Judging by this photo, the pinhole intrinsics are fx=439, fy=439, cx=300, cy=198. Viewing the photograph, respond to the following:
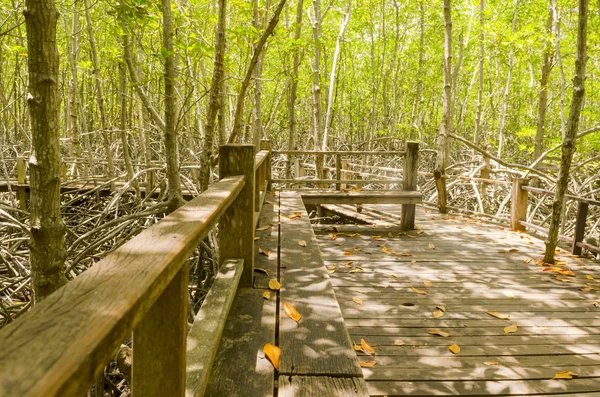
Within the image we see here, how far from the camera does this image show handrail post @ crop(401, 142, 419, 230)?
618 cm

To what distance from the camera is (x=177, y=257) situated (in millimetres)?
931

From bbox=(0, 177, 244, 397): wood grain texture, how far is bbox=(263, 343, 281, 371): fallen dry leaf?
93 cm

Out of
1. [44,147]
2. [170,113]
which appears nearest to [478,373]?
[44,147]

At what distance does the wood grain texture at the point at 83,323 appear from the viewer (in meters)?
0.48

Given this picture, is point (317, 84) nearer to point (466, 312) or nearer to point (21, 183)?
point (21, 183)

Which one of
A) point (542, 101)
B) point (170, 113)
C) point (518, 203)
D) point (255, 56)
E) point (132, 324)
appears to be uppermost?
point (542, 101)

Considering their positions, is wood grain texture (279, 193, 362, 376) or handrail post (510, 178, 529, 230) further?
handrail post (510, 178, 529, 230)

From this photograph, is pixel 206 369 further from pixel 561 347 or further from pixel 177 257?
pixel 561 347

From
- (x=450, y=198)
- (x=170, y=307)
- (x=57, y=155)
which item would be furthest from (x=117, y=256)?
(x=450, y=198)

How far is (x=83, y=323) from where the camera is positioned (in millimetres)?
584

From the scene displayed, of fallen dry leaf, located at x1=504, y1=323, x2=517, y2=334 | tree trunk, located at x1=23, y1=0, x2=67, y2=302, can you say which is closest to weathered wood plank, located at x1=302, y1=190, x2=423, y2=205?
fallen dry leaf, located at x1=504, y1=323, x2=517, y2=334

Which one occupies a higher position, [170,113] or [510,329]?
[170,113]

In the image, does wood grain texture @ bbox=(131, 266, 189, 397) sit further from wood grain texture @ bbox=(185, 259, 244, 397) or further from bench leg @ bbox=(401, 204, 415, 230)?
bench leg @ bbox=(401, 204, 415, 230)

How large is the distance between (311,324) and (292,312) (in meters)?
0.15
